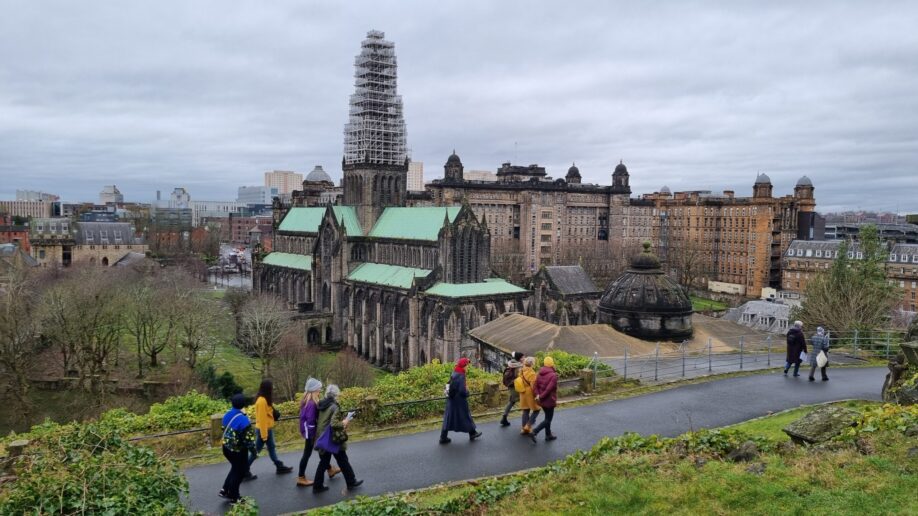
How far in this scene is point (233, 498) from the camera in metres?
11.9

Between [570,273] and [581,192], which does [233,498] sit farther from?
Answer: [581,192]

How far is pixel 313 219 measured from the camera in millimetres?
80625

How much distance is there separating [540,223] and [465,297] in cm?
5940

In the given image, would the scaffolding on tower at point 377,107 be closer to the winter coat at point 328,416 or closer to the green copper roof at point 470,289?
the green copper roof at point 470,289

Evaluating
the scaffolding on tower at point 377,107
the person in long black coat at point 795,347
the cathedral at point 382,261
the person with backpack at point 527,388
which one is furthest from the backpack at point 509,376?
the scaffolding on tower at point 377,107

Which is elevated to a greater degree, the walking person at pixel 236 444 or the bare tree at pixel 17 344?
the walking person at pixel 236 444

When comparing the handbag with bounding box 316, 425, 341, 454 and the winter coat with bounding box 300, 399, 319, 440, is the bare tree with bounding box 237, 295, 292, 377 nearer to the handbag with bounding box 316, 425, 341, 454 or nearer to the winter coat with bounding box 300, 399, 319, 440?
the winter coat with bounding box 300, 399, 319, 440

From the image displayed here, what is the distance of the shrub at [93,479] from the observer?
8461 millimetres

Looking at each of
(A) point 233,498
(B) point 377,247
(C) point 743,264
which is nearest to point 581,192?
(C) point 743,264

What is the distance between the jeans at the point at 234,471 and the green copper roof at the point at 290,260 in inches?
2438

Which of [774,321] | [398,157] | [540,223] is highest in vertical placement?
[398,157]

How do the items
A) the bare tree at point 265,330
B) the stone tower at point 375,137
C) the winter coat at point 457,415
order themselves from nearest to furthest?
1. the winter coat at point 457,415
2. the bare tree at point 265,330
3. the stone tower at point 375,137

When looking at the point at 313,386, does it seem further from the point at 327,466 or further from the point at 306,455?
the point at 327,466

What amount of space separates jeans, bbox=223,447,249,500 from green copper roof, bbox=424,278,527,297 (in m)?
39.4
